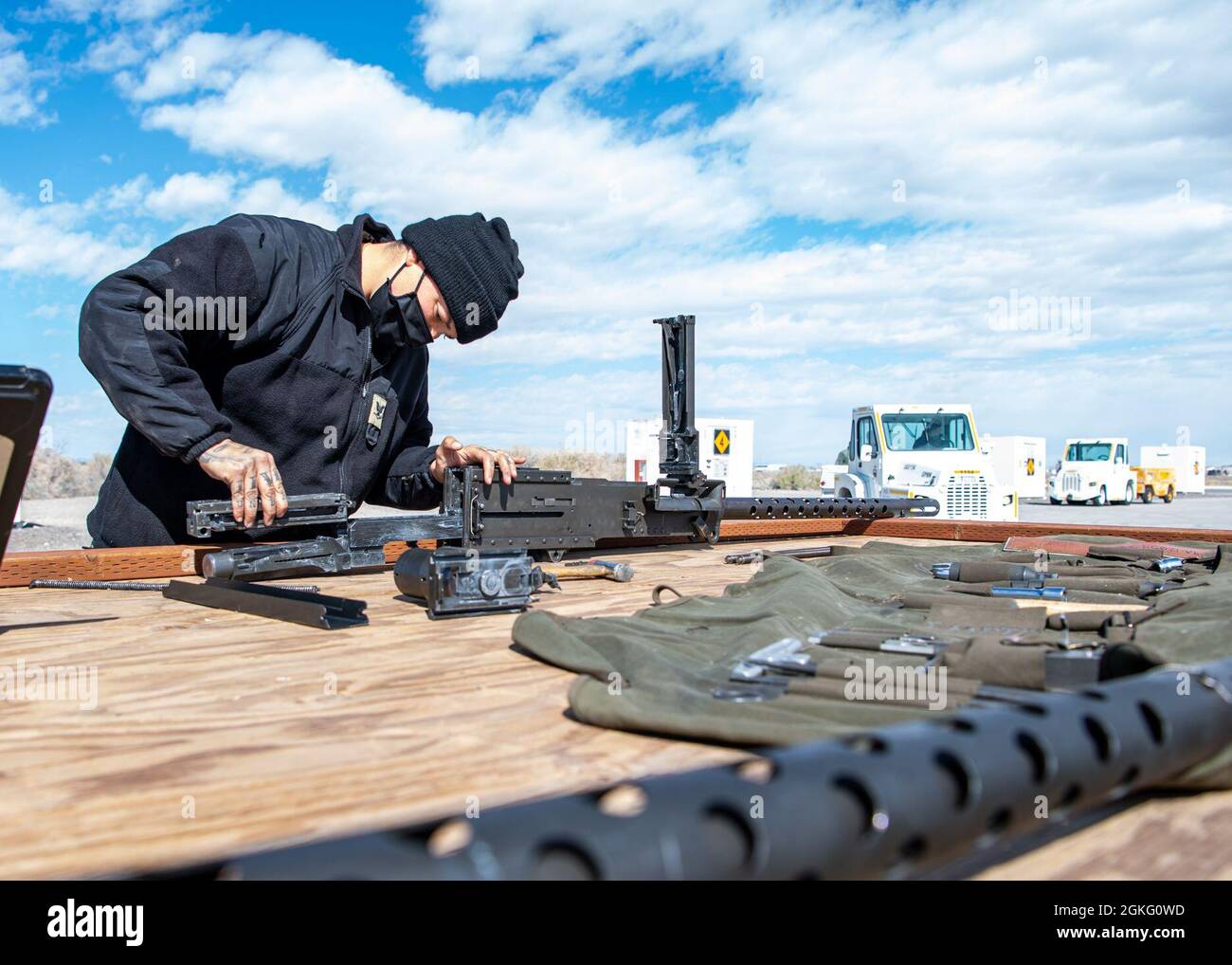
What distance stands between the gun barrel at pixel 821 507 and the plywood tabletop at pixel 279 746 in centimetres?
284

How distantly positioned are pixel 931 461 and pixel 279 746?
14213 mm

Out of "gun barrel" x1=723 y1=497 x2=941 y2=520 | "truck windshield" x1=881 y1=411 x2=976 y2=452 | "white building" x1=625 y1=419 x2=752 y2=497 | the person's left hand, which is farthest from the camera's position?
"white building" x1=625 y1=419 x2=752 y2=497

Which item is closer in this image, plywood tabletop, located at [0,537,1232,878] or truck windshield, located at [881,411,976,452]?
plywood tabletop, located at [0,537,1232,878]

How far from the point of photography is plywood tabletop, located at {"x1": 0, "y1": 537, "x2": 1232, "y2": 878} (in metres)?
0.99

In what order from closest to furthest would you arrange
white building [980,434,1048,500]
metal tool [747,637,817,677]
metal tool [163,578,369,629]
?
metal tool [747,637,817,677] < metal tool [163,578,369,629] < white building [980,434,1048,500]

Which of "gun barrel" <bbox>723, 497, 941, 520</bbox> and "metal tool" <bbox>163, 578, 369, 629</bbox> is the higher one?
"gun barrel" <bbox>723, 497, 941, 520</bbox>

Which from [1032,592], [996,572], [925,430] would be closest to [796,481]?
[925,430]

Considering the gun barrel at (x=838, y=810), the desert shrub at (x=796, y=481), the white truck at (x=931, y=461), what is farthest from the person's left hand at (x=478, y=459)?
the desert shrub at (x=796, y=481)

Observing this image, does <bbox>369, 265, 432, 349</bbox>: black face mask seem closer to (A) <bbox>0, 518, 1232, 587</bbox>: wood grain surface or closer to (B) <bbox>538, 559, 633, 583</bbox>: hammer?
(A) <bbox>0, 518, 1232, 587</bbox>: wood grain surface

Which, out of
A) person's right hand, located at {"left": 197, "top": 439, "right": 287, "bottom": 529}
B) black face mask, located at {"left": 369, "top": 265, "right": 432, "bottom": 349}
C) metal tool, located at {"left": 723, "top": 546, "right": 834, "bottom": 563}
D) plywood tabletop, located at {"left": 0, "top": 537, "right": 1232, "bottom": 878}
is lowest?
plywood tabletop, located at {"left": 0, "top": 537, "right": 1232, "bottom": 878}

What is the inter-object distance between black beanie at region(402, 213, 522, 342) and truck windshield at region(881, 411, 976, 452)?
38.8 feet

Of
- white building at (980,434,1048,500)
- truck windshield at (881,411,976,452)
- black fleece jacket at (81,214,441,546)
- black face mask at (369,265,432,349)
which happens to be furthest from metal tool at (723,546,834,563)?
white building at (980,434,1048,500)
